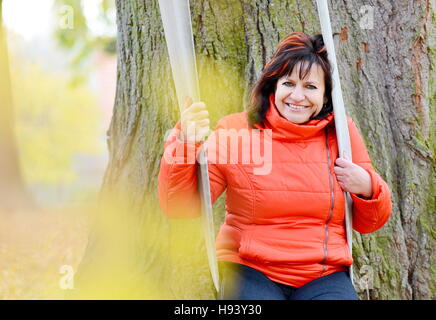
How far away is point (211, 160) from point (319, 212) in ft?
1.44

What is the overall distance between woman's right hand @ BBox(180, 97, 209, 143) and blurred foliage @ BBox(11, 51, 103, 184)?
8403mm

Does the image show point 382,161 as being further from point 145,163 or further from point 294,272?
point 145,163

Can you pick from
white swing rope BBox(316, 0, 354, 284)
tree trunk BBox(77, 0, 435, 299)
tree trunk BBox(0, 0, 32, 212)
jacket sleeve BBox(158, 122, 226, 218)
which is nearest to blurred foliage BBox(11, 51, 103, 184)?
tree trunk BBox(0, 0, 32, 212)

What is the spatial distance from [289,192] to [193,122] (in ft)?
1.43

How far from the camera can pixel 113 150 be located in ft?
10.1

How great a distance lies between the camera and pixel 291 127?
1.90 m

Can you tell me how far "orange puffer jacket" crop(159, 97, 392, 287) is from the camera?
6.12ft

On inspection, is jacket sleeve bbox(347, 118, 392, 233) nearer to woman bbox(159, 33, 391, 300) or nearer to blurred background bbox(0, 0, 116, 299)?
woman bbox(159, 33, 391, 300)

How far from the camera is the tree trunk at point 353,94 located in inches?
102

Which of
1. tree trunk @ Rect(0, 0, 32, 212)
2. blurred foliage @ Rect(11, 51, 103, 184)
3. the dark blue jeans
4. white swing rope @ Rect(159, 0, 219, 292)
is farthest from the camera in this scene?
blurred foliage @ Rect(11, 51, 103, 184)

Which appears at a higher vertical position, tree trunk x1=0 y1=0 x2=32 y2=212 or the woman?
tree trunk x1=0 y1=0 x2=32 y2=212

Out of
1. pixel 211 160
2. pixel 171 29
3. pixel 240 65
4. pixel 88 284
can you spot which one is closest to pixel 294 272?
pixel 211 160

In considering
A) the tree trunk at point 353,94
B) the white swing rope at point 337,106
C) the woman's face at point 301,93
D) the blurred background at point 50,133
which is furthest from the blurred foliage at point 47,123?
the white swing rope at point 337,106

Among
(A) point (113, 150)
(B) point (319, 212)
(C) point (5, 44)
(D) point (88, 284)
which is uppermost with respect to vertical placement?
(C) point (5, 44)
